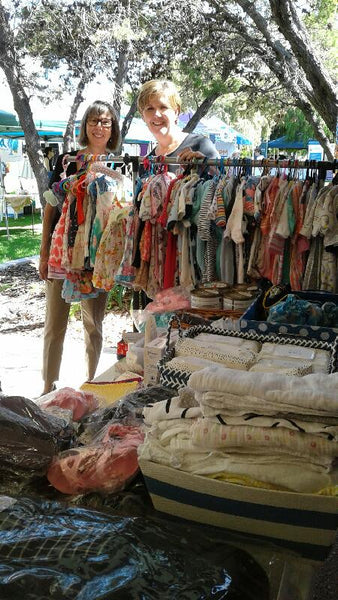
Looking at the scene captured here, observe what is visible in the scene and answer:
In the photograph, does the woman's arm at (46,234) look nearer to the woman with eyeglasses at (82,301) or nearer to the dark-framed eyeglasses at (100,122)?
the woman with eyeglasses at (82,301)

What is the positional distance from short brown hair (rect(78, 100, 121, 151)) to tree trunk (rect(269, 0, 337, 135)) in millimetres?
2755

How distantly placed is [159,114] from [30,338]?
3.58 meters

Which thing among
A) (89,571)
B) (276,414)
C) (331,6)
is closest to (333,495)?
(276,414)

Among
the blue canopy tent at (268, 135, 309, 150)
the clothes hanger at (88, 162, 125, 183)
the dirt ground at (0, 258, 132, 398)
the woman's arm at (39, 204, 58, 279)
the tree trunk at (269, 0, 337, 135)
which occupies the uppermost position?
the blue canopy tent at (268, 135, 309, 150)

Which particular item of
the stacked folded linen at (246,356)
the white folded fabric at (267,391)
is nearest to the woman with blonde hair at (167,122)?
the stacked folded linen at (246,356)

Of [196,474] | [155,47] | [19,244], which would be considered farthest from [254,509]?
[19,244]

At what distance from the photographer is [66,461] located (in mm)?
1532

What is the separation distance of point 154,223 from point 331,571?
206 centimetres

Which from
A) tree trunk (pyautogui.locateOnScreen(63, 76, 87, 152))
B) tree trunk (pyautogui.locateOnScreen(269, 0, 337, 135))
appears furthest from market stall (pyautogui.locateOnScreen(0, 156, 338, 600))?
tree trunk (pyautogui.locateOnScreen(63, 76, 87, 152))

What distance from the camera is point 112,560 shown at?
102cm

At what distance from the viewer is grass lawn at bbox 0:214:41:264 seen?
35.4ft

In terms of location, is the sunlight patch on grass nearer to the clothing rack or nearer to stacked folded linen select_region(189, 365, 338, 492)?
the clothing rack

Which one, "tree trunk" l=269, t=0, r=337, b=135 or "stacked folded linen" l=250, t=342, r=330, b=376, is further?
"tree trunk" l=269, t=0, r=337, b=135

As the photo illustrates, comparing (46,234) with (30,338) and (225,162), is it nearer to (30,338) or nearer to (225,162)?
(225,162)
